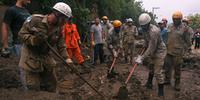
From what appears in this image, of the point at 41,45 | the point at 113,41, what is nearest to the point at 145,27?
the point at 41,45

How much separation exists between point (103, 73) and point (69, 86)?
262 centimetres

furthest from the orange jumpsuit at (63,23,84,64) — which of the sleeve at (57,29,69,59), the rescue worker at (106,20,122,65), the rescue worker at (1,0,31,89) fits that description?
the sleeve at (57,29,69,59)

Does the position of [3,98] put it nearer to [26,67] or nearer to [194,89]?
[26,67]

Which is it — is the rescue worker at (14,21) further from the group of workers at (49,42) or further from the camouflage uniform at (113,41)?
the camouflage uniform at (113,41)

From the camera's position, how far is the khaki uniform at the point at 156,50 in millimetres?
8375

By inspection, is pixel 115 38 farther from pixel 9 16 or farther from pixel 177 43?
pixel 9 16

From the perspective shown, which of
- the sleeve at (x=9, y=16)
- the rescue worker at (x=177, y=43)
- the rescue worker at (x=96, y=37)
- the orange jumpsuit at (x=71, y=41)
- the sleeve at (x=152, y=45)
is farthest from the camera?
the rescue worker at (x=96, y=37)

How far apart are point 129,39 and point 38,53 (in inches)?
367

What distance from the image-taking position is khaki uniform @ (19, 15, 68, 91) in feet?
18.8

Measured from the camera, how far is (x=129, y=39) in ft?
49.5

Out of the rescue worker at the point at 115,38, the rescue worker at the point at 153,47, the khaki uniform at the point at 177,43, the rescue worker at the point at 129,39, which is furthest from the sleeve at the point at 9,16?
the rescue worker at the point at 129,39

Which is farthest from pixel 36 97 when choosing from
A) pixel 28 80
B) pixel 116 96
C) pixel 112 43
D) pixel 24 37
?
pixel 112 43

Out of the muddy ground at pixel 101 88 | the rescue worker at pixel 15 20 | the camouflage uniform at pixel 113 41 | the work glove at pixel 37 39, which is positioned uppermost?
the rescue worker at pixel 15 20

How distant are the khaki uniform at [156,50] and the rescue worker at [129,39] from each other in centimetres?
613
